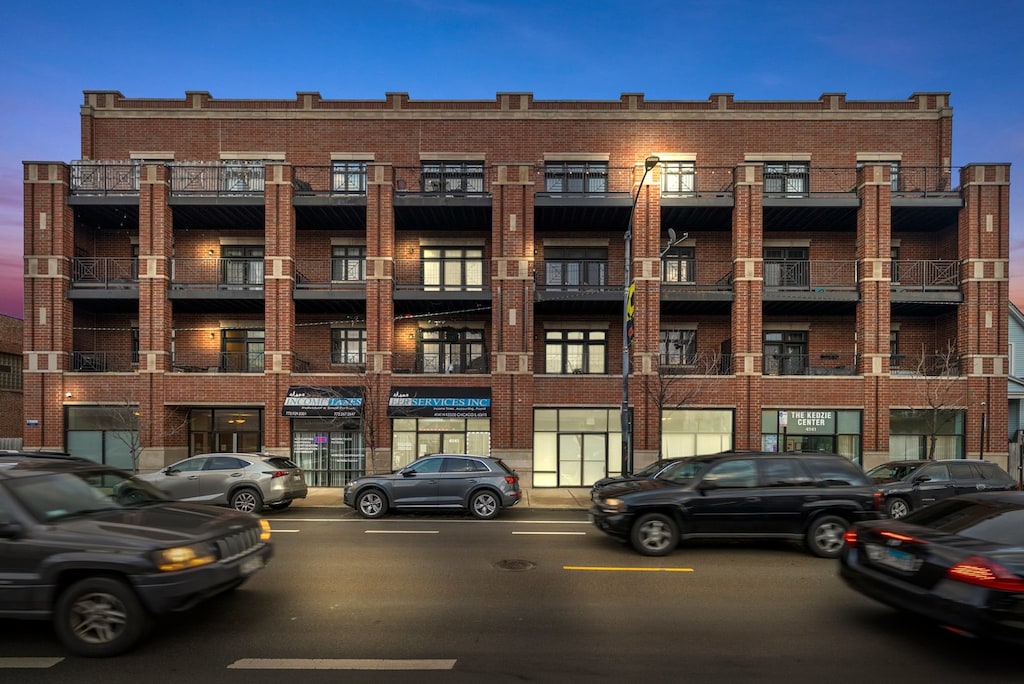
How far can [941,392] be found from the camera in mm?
18125

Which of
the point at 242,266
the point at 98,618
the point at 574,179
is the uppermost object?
the point at 574,179

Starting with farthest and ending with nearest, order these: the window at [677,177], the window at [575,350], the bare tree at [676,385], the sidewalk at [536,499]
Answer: the window at [677,177] → the window at [575,350] → the bare tree at [676,385] → the sidewalk at [536,499]

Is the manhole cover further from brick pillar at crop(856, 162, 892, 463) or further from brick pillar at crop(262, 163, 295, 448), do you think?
brick pillar at crop(856, 162, 892, 463)

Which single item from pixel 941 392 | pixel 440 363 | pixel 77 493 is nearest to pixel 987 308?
pixel 941 392

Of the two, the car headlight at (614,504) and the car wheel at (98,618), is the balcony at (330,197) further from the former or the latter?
the car wheel at (98,618)

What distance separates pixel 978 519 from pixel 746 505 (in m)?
3.51

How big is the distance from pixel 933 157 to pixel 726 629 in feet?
72.9

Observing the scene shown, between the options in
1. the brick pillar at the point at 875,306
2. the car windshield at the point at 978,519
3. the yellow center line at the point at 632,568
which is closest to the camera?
the car windshield at the point at 978,519

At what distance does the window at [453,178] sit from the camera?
20.2 m

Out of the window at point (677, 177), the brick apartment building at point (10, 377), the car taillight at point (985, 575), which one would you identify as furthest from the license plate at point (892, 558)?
the brick apartment building at point (10, 377)

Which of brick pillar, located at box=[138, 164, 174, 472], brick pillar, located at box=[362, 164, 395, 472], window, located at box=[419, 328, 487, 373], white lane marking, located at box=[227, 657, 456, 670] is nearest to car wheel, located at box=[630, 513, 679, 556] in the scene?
white lane marking, located at box=[227, 657, 456, 670]

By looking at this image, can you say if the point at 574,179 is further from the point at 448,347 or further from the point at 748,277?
the point at 448,347

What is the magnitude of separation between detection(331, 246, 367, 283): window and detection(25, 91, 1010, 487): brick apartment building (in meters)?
0.12

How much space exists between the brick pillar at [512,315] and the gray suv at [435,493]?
5283 mm
